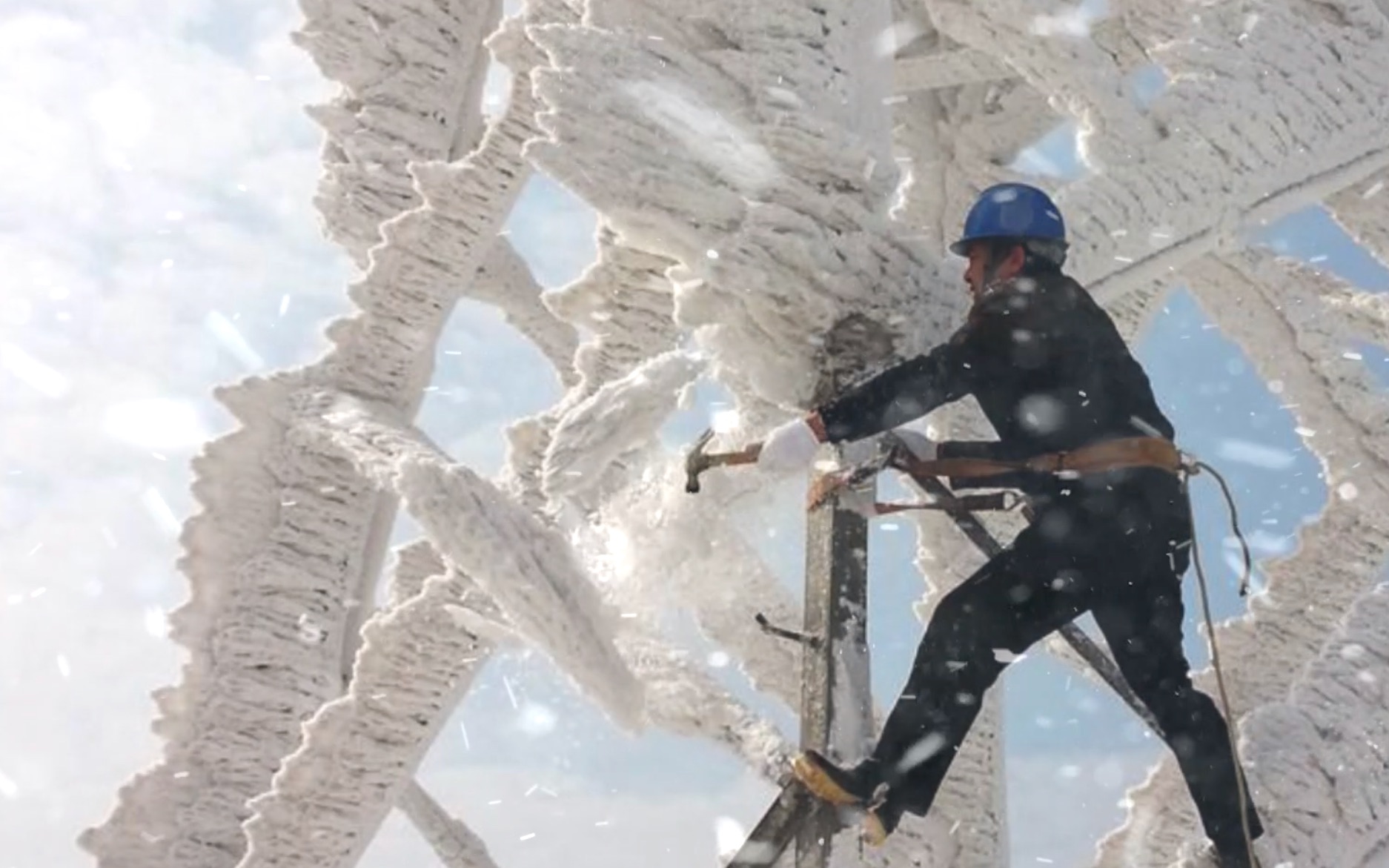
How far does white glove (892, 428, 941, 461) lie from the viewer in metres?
3.38

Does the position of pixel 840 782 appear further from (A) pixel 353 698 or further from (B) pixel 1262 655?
(B) pixel 1262 655

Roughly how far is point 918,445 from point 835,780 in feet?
2.82

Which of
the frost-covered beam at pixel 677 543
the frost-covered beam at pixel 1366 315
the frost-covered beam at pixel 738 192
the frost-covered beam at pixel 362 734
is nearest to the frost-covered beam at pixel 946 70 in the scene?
the frost-covered beam at pixel 1366 315

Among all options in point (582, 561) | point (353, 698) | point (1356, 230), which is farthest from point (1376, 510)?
point (353, 698)

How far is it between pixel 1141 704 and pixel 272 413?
13.3ft

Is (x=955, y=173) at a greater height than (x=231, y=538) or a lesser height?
greater

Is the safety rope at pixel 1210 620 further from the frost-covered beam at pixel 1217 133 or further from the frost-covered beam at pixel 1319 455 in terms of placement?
the frost-covered beam at pixel 1319 455

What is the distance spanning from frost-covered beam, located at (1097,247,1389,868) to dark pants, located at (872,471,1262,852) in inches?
120

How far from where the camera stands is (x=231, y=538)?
247 inches

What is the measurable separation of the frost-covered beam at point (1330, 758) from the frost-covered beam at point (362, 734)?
307 centimetres

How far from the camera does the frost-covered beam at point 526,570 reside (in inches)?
137

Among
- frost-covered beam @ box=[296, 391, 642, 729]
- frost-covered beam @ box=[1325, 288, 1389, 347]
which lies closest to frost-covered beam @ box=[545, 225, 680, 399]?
frost-covered beam @ box=[296, 391, 642, 729]

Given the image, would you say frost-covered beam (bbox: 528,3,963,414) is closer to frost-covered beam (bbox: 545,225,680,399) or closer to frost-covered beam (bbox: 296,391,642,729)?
frost-covered beam (bbox: 296,391,642,729)

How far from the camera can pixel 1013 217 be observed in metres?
3.45
